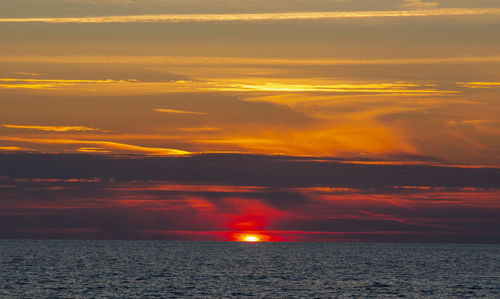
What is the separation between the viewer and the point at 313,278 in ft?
479

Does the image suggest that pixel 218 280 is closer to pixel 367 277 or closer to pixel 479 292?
A: pixel 367 277

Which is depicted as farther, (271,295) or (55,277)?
(55,277)

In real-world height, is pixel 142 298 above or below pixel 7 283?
below

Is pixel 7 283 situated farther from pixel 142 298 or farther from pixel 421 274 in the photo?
pixel 421 274

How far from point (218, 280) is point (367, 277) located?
30.0 metres

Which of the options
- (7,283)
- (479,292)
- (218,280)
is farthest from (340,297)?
(7,283)

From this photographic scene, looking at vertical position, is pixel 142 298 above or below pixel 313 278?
below

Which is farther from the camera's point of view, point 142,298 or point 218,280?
point 218,280

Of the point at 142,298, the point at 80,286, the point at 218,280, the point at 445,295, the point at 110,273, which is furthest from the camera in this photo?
the point at 110,273

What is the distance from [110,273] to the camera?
15962cm

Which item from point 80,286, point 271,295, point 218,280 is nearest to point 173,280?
point 218,280

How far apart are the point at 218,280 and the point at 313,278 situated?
62.3ft

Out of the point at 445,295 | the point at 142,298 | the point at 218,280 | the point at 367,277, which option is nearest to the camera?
the point at 142,298

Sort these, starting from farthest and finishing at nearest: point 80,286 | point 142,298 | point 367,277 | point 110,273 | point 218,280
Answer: point 110,273, point 367,277, point 218,280, point 80,286, point 142,298
